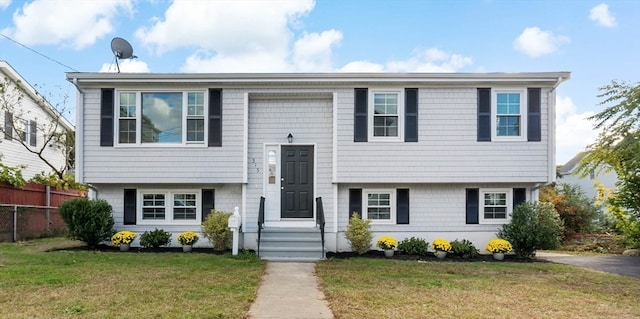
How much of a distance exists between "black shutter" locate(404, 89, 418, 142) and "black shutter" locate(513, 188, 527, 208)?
310cm

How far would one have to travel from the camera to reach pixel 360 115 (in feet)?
40.0

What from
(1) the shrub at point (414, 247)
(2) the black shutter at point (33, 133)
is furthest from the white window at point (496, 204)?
(2) the black shutter at point (33, 133)

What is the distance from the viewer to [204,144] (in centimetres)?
1217

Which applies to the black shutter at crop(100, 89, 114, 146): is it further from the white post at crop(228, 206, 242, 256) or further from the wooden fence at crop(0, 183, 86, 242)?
the wooden fence at crop(0, 183, 86, 242)

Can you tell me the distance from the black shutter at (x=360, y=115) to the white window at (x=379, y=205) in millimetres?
1523

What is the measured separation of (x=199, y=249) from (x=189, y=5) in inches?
284

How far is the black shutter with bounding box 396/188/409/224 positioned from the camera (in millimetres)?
12430

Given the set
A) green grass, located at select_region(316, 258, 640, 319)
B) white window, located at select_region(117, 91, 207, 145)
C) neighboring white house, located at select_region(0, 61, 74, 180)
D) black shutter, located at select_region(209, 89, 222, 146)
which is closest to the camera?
green grass, located at select_region(316, 258, 640, 319)

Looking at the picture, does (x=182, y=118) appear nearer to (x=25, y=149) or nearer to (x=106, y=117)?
(x=106, y=117)

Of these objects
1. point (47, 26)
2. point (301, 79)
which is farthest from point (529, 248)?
point (47, 26)

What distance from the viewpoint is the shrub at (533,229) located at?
11391 millimetres

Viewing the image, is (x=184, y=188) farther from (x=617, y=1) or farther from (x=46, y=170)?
(x=46, y=170)

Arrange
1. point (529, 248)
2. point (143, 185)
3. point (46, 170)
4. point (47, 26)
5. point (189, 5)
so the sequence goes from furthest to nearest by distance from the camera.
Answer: point (46, 170)
point (47, 26)
point (189, 5)
point (143, 185)
point (529, 248)

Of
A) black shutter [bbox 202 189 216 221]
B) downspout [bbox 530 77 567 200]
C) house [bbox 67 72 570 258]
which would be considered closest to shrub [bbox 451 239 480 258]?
house [bbox 67 72 570 258]
